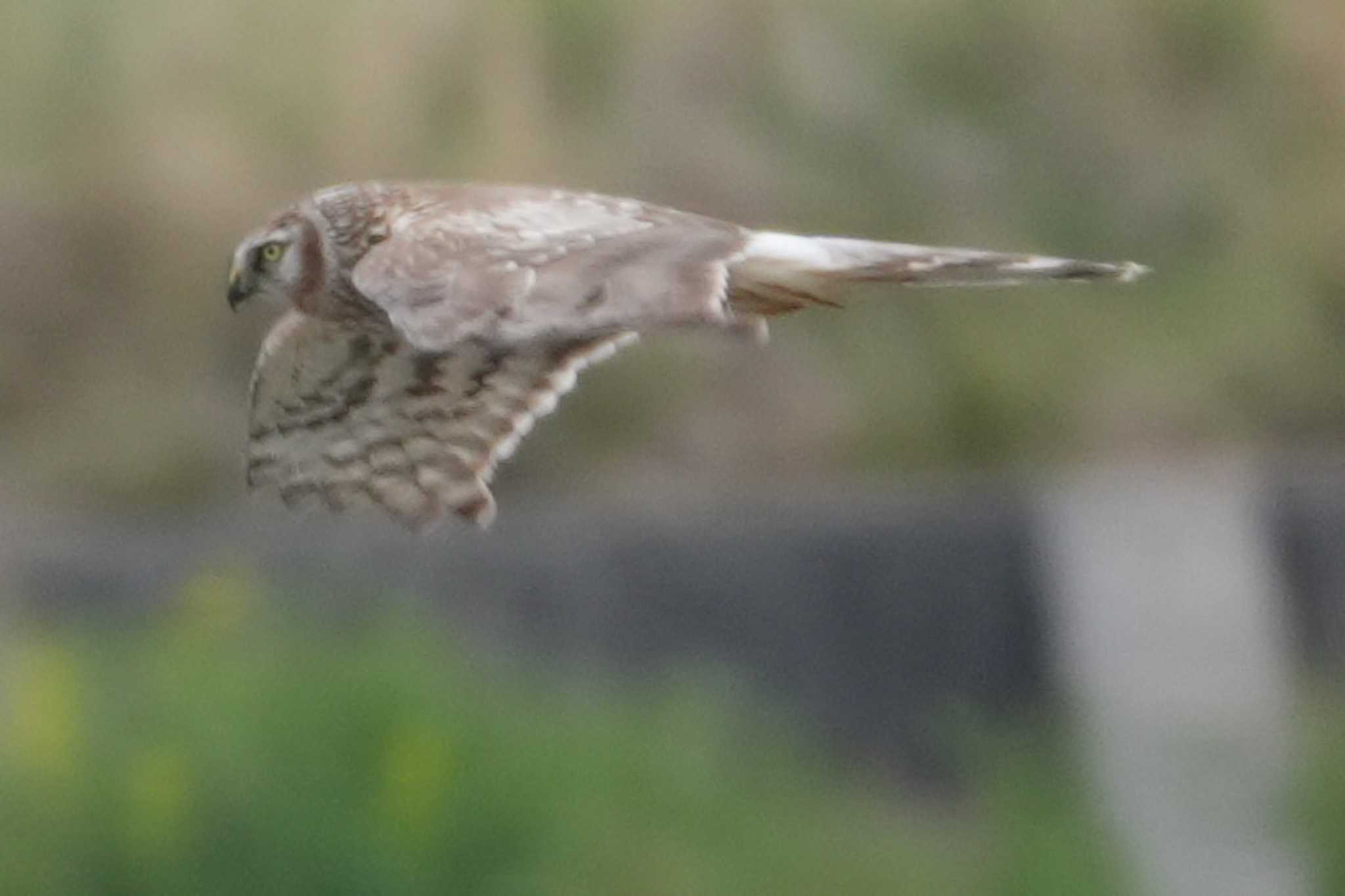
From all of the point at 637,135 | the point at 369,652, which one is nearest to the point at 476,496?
the point at 369,652

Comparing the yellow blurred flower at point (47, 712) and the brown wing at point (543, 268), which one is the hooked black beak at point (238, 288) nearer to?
the brown wing at point (543, 268)

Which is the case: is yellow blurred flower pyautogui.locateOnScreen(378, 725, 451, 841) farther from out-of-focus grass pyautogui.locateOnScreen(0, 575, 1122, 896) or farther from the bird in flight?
the bird in flight

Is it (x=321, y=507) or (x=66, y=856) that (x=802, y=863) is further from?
(x=321, y=507)

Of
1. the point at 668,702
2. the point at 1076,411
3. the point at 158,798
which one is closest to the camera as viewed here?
the point at 158,798

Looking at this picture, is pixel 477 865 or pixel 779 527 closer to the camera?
pixel 477 865

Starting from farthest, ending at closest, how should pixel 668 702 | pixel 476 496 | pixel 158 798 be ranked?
pixel 668 702
pixel 158 798
pixel 476 496

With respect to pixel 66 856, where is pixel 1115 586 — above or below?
above
